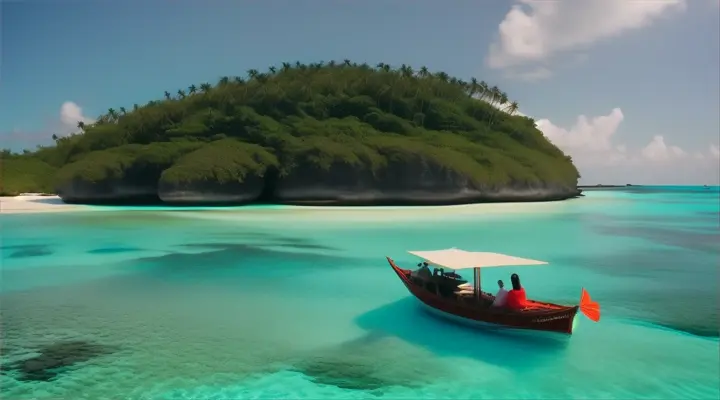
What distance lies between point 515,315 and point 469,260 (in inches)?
84.1

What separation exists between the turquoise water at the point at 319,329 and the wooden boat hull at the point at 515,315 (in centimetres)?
37

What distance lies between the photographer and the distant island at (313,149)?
217 ft

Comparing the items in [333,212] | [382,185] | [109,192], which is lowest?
[333,212]

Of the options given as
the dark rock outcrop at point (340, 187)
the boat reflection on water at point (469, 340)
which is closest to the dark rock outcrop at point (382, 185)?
the dark rock outcrop at point (340, 187)

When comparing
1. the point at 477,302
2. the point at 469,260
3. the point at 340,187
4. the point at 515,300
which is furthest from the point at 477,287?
the point at 340,187

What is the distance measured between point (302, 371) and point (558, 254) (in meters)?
17.4

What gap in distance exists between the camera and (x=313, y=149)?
67.5 metres

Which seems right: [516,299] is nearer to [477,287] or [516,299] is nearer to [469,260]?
[477,287]

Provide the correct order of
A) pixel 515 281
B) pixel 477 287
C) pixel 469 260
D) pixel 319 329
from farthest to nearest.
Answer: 1. pixel 469 260
2. pixel 319 329
3. pixel 477 287
4. pixel 515 281

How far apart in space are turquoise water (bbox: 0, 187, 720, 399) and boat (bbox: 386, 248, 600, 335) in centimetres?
41

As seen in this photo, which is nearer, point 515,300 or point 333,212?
point 515,300

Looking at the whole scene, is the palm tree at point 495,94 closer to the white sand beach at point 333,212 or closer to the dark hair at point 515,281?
the white sand beach at point 333,212

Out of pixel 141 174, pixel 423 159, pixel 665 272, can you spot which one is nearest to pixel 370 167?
pixel 423 159

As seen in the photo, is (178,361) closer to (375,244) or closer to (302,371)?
(302,371)
